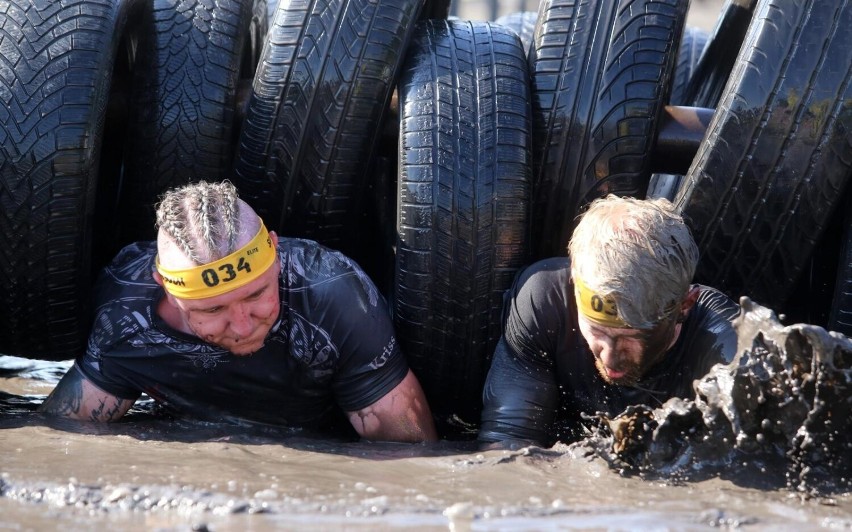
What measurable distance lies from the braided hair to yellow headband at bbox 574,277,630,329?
1.31 metres

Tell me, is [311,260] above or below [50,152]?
below

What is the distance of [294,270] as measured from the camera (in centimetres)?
438

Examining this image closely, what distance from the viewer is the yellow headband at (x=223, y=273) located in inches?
159

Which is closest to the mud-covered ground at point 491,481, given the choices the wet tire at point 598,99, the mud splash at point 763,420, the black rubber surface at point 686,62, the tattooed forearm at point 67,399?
the mud splash at point 763,420

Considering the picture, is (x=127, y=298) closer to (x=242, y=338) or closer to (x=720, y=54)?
(x=242, y=338)

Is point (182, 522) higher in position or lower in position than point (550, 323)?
lower

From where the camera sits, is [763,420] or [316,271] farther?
[316,271]

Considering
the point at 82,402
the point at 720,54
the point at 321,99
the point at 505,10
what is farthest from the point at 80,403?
the point at 505,10

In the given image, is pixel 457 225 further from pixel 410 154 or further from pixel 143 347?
pixel 143 347

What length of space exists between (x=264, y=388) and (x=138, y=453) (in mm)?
865

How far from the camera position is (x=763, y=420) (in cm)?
335

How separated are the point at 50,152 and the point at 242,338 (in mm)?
1086

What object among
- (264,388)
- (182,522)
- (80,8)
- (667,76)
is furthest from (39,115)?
(667,76)

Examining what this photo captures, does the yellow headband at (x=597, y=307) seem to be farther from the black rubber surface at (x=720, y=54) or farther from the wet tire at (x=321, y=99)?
the black rubber surface at (x=720, y=54)
